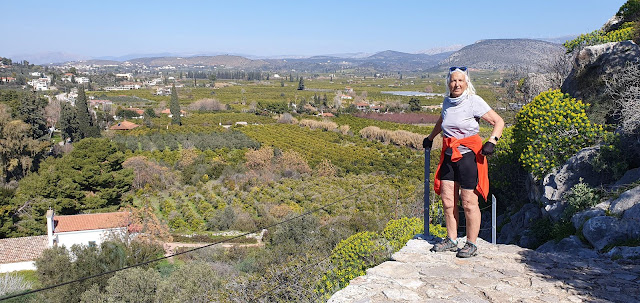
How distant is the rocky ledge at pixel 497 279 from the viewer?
8.46 ft

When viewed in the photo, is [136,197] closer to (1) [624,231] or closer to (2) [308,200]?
(2) [308,200]

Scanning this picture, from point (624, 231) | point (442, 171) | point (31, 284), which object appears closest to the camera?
point (442, 171)

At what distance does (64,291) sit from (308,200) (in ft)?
37.8

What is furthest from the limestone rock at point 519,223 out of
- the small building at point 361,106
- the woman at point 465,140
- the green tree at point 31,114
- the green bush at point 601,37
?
the small building at point 361,106

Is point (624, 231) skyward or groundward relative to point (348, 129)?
skyward

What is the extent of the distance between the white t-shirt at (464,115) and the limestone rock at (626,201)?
7.17ft

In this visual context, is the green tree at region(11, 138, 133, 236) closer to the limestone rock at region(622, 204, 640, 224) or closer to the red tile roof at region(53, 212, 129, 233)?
the red tile roof at region(53, 212, 129, 233)

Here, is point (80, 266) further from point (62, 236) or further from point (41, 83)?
point (41, 83)

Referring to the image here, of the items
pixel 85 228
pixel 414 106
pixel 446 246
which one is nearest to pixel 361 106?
pixel 414 106

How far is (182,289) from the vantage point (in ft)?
27.6

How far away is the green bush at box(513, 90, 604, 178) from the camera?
6039 mm

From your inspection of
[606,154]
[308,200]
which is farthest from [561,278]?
[308,200]

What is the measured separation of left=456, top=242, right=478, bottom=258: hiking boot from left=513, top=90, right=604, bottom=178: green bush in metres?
3.49

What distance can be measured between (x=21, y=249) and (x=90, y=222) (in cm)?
222
